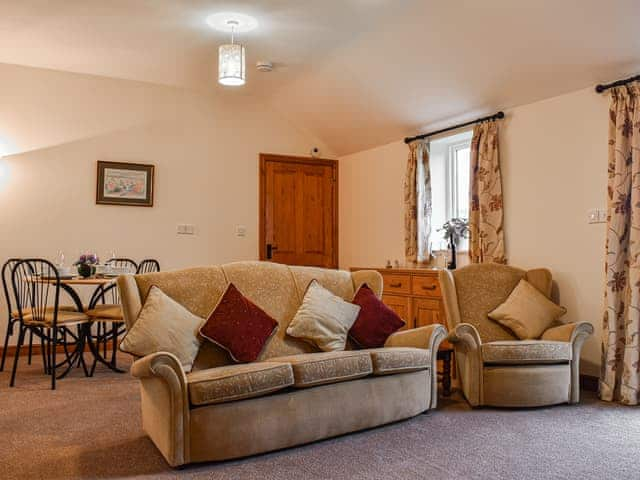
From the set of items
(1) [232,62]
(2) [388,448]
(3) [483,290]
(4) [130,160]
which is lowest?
(2) [388,448]

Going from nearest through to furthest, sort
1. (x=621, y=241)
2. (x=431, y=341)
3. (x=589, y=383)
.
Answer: (x=431, y=341)
(x=621, y=241)
(x=589, y=383)

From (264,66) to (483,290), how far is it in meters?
2.99

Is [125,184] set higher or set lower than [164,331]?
higher

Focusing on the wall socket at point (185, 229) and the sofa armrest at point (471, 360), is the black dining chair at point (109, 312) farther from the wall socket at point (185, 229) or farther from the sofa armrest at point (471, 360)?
the sofa armrest at point (471, 360)

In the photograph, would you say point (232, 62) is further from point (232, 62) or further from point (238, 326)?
point (238, 326)

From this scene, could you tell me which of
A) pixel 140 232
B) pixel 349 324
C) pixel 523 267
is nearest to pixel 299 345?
pixel 349 324

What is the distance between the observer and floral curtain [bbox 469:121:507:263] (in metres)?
5.06

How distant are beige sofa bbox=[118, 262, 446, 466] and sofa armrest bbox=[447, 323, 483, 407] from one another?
198 millimetres

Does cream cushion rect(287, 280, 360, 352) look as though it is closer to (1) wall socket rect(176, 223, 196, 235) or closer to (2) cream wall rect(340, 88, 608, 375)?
(2) cream wall rect(340, 88, 608, 375)

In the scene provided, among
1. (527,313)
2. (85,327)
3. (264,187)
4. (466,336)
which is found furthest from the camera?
(264,187)

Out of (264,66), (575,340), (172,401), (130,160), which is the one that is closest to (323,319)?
(172,401)

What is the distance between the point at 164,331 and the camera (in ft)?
10.1

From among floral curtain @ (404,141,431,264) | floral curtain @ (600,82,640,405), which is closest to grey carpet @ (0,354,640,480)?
floral curtain @ (600,82,640,405)

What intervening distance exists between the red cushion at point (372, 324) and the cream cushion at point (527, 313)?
2.97 ft
